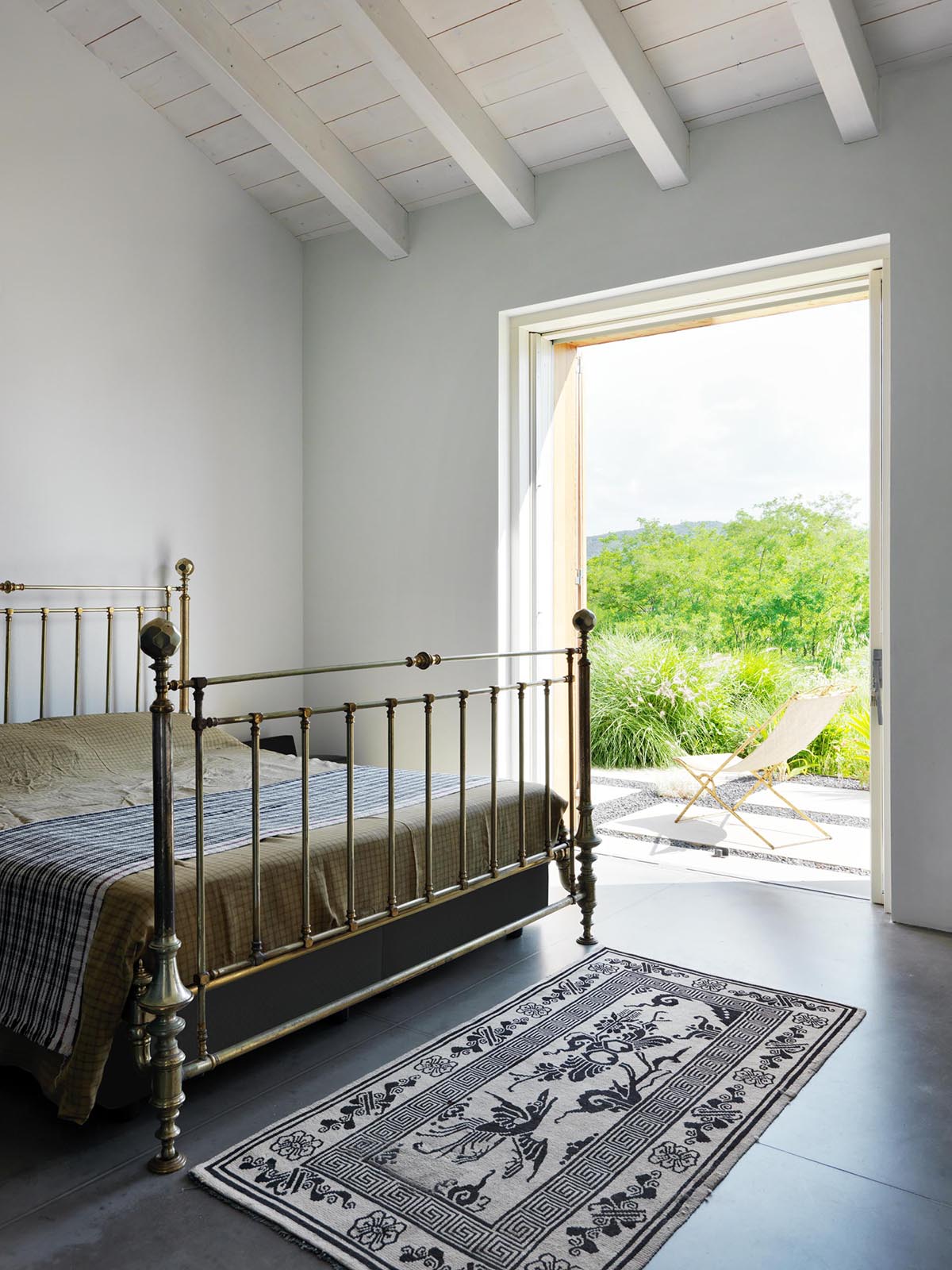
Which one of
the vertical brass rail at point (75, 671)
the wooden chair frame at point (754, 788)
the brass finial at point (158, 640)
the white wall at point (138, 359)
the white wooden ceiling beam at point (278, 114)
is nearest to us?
the brass finial at point (158, 640)

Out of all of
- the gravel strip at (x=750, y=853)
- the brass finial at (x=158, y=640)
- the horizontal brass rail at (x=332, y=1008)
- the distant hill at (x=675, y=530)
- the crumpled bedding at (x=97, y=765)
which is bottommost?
the gravel strip at (x=750, y=853)

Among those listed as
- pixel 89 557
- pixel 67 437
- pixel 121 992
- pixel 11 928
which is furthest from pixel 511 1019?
pixel 67 437

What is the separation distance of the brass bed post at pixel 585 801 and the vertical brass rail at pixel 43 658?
188cm

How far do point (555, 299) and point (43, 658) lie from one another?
2.31 metres

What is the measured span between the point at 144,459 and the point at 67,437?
337mm

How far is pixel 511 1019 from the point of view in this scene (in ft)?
7.95

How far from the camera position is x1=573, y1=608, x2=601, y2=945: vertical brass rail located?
2.94 meters

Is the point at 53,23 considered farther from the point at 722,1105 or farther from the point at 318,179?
the point at 722,1105

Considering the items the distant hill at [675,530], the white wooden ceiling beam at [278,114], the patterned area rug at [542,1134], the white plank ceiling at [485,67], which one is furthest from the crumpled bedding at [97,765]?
the white plank ceiling at [485,67]

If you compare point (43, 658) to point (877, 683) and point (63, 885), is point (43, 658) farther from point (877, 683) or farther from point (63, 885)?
point (877, 683)

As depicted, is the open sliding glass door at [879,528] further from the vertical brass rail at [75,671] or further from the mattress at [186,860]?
the vertical brass rail at [75,671]

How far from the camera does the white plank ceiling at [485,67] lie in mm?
2994

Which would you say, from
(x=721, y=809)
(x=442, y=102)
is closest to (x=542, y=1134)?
(x=721, y=809)

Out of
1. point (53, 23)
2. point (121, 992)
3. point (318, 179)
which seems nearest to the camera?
point (121, 992)
